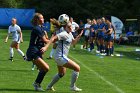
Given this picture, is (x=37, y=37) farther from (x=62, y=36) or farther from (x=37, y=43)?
(x=62, y=36)

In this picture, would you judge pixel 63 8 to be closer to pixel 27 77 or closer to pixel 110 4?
pixel 110 4

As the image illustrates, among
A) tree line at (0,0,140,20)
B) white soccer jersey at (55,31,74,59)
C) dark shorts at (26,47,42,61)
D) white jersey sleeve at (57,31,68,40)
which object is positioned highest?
tree line at (0,0,140,20)

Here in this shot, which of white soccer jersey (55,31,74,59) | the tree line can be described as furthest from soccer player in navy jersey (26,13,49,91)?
the tree line

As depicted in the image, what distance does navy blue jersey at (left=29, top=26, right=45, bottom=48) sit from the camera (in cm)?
1257

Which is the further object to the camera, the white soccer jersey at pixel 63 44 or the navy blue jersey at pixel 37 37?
the navy blue jersey at pixel 37 37

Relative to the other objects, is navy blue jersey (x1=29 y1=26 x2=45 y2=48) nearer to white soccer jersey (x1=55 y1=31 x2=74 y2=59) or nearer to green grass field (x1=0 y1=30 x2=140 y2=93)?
white soccer jersey (x1=55 y1=31 x2=74 y2=59)

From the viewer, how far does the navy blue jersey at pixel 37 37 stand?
1257cm

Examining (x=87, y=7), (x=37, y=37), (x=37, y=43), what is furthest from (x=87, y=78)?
(x=87, y=7)

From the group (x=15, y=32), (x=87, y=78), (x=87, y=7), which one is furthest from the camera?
(x=87, y=7)

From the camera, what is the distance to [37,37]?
12.6m

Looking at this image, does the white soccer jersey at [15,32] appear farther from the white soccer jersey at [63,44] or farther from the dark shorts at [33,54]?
the white soccer jersey at [63,44]

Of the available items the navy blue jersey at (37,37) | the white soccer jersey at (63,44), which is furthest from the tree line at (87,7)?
the white soccer jersey at (63,44)

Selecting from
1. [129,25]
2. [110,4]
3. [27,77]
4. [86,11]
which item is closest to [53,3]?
[86,11]

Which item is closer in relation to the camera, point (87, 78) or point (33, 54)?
point (33, 54)
